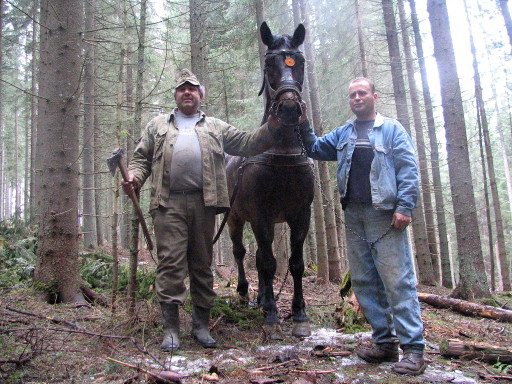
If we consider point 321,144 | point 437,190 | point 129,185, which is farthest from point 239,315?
point 437,190

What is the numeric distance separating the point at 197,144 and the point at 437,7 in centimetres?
645

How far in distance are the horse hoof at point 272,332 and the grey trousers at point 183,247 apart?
0.78 m

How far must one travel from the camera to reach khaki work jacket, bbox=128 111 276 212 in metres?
3.88

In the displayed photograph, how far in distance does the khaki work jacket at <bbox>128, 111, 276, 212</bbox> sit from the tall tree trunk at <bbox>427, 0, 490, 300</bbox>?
504 centimetres

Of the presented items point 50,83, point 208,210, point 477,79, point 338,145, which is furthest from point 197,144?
point 477,79

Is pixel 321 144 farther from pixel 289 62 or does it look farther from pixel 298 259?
pixel 298 259

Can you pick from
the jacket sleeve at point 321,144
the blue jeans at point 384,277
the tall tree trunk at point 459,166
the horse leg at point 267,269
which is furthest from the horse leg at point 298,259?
the tall tree trunk at point 459,166

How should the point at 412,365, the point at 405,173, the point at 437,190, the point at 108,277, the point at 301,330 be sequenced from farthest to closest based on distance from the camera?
the point at 437,190 → the point at 108,277 → the point at 301,330 → the point at 405,173 → the point at 412,365

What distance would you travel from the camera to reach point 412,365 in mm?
3078

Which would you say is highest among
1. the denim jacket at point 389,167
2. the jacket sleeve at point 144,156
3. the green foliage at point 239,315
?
the jacket sleeve at point 144,156

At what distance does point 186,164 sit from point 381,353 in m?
2.56

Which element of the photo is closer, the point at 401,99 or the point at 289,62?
the point at 289,62

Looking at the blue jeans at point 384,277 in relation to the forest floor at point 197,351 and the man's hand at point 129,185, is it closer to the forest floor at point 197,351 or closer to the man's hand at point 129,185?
the forest floor at point 197,351

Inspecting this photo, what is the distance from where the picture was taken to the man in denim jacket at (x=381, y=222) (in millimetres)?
3295
